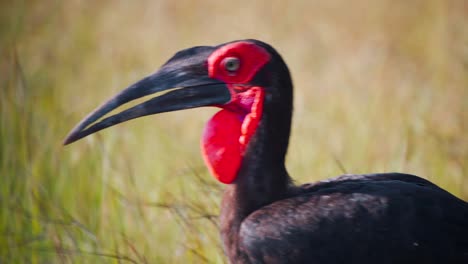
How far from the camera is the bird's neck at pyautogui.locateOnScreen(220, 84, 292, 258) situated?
9.86ft

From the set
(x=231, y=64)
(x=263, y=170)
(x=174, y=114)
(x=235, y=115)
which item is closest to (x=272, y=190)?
(x=263, y=170)

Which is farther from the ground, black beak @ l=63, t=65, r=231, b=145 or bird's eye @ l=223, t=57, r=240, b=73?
bird's eye @ l=223, t=57, r=240, b=73

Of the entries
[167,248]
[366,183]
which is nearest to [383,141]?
[167,248]

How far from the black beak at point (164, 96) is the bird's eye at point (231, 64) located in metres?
0.06

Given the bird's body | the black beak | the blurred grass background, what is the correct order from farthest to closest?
the blurred grass background < the black beak < the bird's body

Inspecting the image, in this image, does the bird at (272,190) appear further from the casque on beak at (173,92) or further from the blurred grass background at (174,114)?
the blurred grass background at (174,114)

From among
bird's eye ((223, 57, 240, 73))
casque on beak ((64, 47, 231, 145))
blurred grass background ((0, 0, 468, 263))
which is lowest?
blurred grass background ((0, 0, 468, 263))

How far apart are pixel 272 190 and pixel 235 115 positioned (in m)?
0.30

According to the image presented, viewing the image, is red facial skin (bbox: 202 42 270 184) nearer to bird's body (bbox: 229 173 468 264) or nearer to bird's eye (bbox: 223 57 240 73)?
bird's eye (bbox: 223 57 240 73)

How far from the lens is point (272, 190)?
3016 millimetres

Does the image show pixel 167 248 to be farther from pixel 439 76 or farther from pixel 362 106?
pixel 439 76

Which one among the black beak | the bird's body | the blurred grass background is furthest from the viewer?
the blurred grass background

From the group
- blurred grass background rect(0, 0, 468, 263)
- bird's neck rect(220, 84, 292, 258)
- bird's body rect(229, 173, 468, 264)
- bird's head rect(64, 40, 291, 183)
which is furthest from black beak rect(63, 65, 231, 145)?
blurred grass background rect(0, 0, 468, 263)

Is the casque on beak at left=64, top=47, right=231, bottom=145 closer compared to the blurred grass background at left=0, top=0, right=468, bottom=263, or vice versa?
the casque on beak at left=64, top=47, right=231, bottom=145
